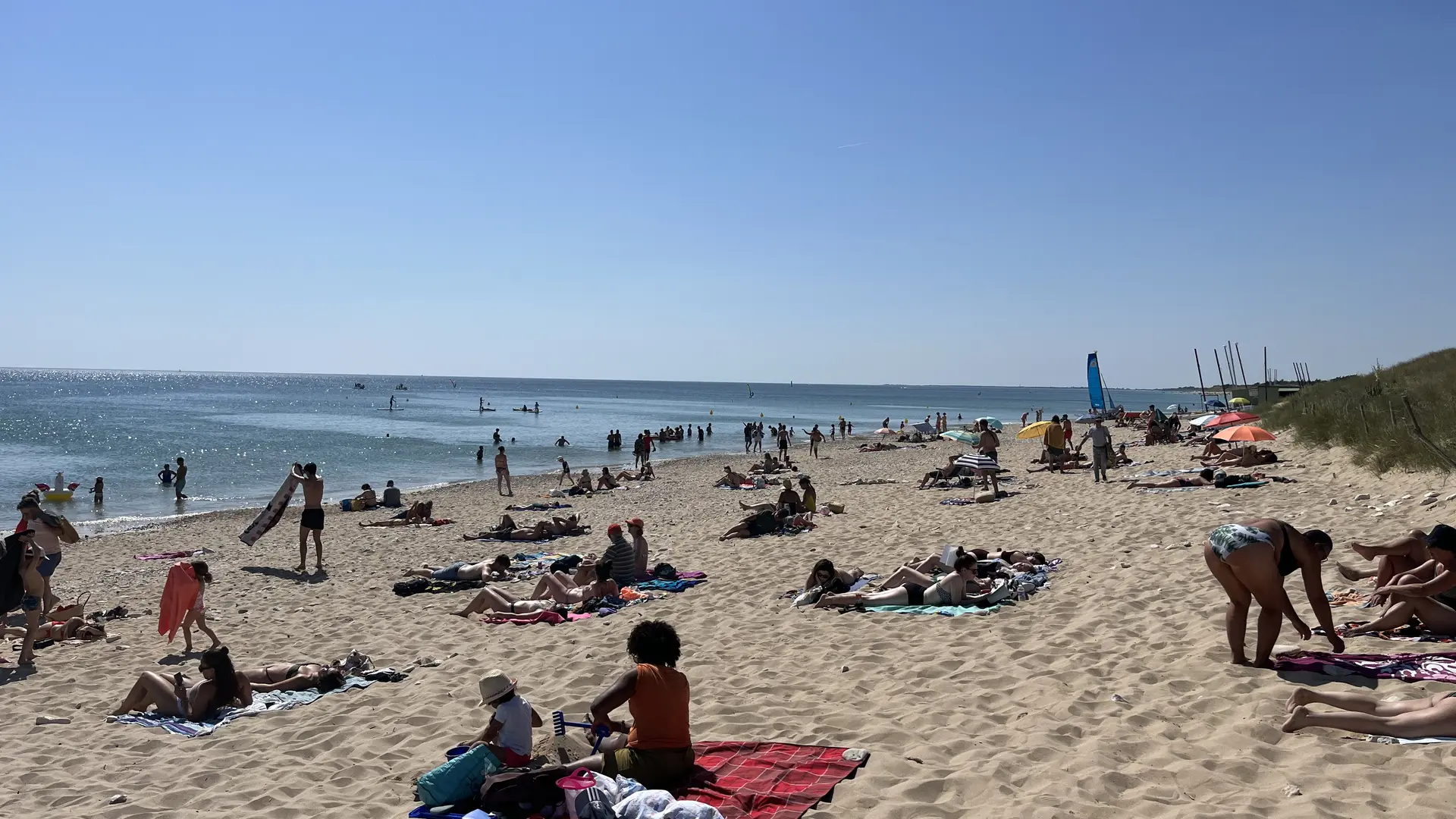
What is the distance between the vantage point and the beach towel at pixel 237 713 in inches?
241

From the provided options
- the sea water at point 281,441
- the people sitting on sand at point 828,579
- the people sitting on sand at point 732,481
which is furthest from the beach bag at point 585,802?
the sea water at point 281,441

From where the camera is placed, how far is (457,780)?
448 cm

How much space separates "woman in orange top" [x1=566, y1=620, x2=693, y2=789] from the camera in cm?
450

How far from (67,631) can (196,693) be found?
156 inches

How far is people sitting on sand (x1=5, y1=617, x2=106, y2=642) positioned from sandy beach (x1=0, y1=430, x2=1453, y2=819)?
0.27 m

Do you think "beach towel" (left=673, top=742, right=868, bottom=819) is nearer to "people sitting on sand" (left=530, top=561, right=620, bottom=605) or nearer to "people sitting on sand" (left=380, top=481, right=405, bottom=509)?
"people sitting on sand" (left=530, top=561, right=620, bottom=605)

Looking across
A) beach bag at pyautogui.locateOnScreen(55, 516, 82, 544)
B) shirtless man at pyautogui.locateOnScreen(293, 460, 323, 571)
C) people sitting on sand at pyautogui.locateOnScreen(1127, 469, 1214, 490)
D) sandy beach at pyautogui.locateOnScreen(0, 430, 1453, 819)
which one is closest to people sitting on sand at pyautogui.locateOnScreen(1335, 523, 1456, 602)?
sandy beach at pyautogui.locateOnScreen(0, 430, 1453, 819)

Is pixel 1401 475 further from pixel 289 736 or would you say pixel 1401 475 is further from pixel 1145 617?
pixel 289 736

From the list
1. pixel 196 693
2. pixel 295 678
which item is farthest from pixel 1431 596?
pixel 196 693

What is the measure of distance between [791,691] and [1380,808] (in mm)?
3390

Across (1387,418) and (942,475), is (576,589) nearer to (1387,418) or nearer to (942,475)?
(942,475)

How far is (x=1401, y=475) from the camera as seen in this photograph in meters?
12.7

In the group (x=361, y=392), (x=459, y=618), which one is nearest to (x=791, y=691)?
(x=459, y=618)

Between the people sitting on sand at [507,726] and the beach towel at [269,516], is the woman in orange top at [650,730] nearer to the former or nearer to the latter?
the people sitting on sand at [507,726]
